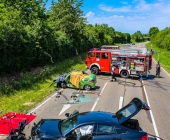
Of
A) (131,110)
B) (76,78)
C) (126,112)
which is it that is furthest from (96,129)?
(76,78)

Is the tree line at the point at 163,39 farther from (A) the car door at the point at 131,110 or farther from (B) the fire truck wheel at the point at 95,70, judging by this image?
(A) the car door at the point at 131,110

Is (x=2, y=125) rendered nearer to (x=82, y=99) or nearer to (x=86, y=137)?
(x=86, y=137)

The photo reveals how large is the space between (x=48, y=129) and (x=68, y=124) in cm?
67

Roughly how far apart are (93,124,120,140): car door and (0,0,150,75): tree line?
11.7 meters

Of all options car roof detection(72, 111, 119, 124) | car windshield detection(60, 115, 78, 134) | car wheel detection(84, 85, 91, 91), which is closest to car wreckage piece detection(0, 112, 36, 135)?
car windshield detection(60, 115, 78, 134)

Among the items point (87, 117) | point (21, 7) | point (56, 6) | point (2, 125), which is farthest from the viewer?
point (56, 6)

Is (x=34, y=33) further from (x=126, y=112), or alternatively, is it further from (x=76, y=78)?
(x=126, y=112)

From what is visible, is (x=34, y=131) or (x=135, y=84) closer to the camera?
(x=34, y=131)

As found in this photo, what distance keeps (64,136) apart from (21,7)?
21.4 m

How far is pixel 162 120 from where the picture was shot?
33.7 feet

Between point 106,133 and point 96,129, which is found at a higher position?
point 96,129

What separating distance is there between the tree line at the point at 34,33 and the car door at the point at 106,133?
11.7 meters

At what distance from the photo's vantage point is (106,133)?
6047 millimetres

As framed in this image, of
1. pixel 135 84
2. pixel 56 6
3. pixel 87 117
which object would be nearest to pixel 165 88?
pixel 135 84
